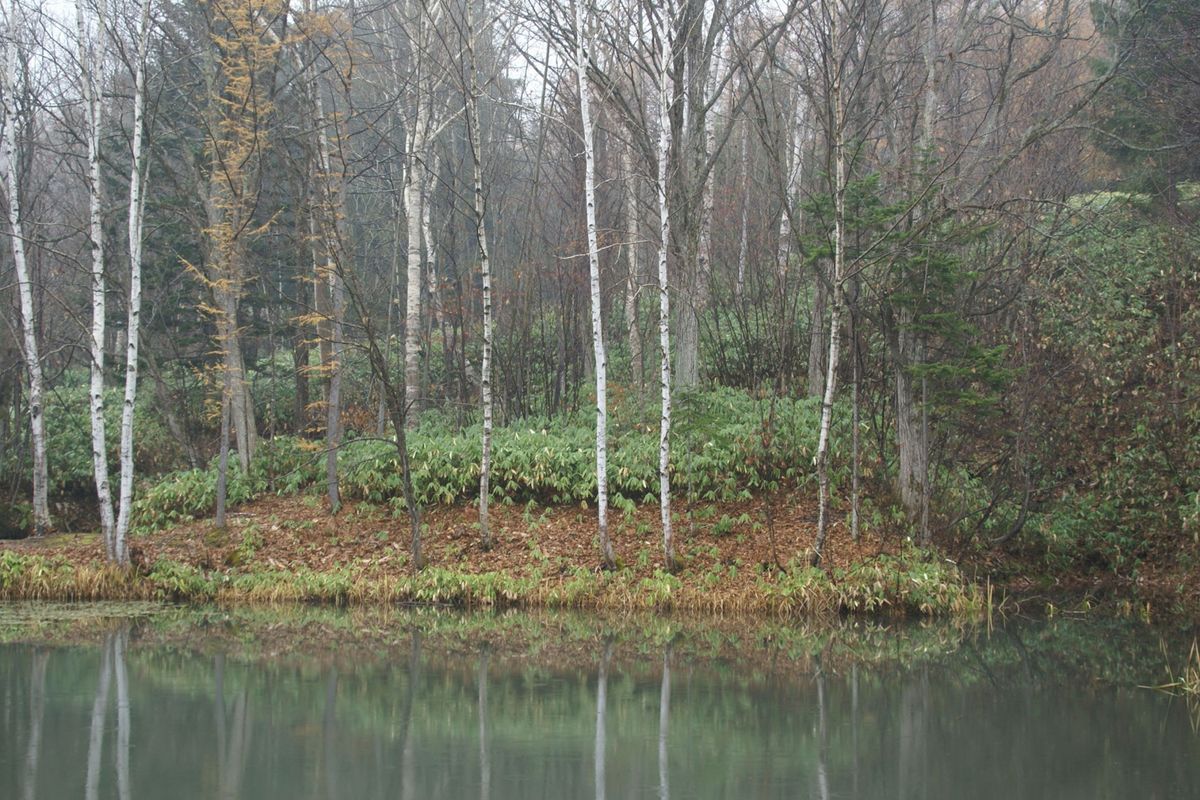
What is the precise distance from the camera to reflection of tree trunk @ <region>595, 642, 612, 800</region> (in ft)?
20.5

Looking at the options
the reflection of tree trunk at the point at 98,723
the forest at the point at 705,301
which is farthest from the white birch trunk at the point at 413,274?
the reflection of tree trunk at the point at 98,723

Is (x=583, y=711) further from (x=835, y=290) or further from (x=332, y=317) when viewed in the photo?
(x=332, y=317)

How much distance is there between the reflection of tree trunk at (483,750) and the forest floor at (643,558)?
12.8ft

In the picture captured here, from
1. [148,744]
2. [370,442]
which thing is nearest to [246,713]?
[148,744]

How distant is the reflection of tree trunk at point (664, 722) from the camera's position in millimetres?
6203

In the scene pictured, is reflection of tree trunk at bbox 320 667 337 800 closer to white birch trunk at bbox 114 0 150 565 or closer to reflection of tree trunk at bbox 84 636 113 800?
reflection of tree trunk at bbox 84 636 113 800

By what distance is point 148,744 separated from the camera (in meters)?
6.99

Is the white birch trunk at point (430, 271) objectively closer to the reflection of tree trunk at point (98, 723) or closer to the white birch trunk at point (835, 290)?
the white birch trunk at point (835, 290)

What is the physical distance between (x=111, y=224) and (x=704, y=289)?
38.0 feet

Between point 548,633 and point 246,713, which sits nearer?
point 246,713

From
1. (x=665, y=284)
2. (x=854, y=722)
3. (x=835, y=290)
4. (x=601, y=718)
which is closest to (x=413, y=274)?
(x=665, y=284)

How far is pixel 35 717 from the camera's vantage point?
25.1 feet

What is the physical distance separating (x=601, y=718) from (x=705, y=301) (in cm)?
1146

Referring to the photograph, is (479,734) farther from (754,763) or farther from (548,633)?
(548,633)
